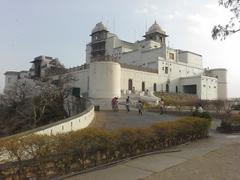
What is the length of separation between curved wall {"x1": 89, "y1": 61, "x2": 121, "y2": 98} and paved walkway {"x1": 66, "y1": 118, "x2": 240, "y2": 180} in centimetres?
3595

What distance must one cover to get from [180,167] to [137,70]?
55.7 metres

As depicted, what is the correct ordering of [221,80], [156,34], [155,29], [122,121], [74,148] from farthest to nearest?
1. [155,29]
2. [156,34]
3. [221,80]
4. [122,121]
5. [74,148]

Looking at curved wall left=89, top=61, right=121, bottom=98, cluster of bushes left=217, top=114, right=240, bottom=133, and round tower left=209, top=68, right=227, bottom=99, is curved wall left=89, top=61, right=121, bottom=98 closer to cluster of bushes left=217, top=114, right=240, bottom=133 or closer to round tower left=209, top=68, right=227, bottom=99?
cluster of bushes left=217, top=114, right=240, bottom=133

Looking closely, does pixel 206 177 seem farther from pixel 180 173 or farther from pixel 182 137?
pixel 182 137

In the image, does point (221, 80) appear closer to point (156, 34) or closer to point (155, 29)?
point (156, 34)

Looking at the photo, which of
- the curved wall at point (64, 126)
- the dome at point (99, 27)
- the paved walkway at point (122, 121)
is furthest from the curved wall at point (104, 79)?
the dome at point (99, 27)

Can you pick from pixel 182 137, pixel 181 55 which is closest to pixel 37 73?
pixel 181 55

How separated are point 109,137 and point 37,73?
74203mm

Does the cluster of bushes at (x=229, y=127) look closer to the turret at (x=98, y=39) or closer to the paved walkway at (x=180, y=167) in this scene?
the paved walkway at (x=180, y=167)

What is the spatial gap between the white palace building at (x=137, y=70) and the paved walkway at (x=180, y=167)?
1445 inches

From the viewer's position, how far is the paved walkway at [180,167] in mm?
8125

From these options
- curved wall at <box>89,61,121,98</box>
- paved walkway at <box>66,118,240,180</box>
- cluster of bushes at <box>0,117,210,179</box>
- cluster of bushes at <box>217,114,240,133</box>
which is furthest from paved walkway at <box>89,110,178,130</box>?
curved wall at <box>89,61,121,98</box>

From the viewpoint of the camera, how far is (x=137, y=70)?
212 feet

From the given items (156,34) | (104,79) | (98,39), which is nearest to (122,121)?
(104,79)
